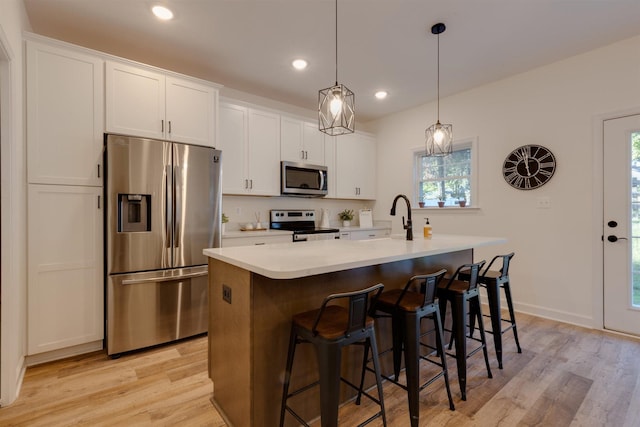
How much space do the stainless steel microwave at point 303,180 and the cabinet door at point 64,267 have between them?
207cm

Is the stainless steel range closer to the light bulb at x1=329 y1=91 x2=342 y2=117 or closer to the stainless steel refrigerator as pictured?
the stainless steel refrigerator

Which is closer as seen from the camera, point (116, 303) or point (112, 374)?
→ point (112, 374)

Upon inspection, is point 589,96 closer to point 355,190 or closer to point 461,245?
point 461,245

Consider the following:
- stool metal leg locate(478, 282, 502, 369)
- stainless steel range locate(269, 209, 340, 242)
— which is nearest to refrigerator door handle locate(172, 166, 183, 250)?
stainless steel range locate(269, 209, 340, 242)

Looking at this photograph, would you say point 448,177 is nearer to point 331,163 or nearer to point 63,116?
point 331,163

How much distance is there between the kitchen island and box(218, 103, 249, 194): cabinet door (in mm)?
1941

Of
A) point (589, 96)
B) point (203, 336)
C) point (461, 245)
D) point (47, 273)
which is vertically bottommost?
point (203, 336)

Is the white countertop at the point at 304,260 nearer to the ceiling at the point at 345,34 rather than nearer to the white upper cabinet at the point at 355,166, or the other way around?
the ceiling at the point at 345,34

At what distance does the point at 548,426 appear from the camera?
1.72m

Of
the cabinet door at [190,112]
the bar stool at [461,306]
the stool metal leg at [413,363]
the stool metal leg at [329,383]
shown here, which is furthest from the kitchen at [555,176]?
the stool metal leg at [413,363]

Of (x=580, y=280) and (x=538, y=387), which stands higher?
(x=580, y=280)

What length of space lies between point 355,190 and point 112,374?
3743mm

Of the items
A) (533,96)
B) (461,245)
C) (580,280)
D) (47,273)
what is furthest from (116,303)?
(533,96)

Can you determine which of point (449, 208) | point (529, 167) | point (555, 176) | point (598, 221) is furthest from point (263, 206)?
point (598, 221)
